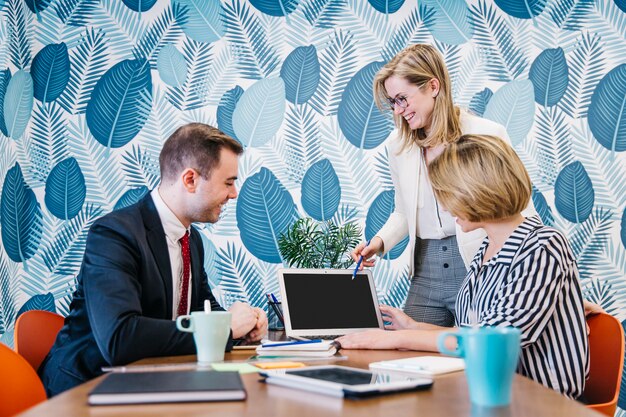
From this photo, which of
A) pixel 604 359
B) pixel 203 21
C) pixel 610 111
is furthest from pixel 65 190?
pixel 610 111

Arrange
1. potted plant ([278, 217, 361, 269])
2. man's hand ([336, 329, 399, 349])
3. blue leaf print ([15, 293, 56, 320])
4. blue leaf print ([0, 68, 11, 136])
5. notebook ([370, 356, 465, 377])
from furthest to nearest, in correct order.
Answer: blue leaf print ([15, 293, 56, 320]) → blue leaf print ([0, 68, 11, 136]) → potted plant ([278, 217, 361, 269]) → man's hand ([336, 329, 399, 349]) → notebook ([370, 356, 465, 377])

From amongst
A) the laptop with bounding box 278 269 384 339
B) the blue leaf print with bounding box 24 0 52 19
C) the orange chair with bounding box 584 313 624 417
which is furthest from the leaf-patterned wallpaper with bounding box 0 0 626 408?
the orange chair with bounding box 584 313 624 417

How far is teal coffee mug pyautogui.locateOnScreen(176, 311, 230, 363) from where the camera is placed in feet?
4.29

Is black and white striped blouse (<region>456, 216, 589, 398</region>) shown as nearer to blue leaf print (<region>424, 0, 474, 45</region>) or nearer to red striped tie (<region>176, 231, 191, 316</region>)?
red striped tie (<region>176, 231, 191, 316</region>)

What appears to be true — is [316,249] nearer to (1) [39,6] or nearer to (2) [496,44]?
(2) [496,44]

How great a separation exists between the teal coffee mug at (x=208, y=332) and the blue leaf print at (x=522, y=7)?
8.46 ft

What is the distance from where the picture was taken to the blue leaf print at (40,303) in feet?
10.2

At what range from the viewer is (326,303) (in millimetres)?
1931

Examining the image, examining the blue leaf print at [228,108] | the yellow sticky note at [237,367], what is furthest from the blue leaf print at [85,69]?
the yellow sticky note at [237,367]

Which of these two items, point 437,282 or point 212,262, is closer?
point 437,282

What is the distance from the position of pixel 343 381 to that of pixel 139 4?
271 cm

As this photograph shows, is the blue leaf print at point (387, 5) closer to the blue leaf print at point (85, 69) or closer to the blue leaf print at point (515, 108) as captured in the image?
the blue leaf print at point (515, 108)

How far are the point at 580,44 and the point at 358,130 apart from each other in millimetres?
1200

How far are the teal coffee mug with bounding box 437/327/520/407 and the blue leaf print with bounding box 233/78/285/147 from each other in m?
2.41
